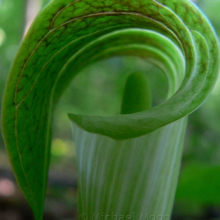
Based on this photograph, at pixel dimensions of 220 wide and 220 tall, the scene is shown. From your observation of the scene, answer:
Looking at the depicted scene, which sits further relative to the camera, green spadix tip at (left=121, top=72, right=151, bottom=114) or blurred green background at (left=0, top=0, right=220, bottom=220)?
blurred green background at (left=0, top=0, right=220, bottom=220)

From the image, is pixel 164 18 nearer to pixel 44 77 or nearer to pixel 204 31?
pixel 204 31

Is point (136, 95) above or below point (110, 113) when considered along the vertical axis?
below

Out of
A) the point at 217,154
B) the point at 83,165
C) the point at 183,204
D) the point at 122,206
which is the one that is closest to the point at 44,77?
the point at 83,165

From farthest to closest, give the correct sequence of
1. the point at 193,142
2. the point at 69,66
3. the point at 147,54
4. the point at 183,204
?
the point at 193,142, the point at 183,204, the point at 147,54, the point at 69,66

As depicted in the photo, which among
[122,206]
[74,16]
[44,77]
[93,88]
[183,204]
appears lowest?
[183,204]

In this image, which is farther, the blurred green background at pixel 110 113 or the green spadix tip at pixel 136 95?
the blurred green background at pixel 110 113

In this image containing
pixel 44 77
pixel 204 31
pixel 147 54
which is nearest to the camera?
pixel 204 31

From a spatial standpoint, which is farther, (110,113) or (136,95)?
(110,113)

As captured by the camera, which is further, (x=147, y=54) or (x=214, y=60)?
(x=147, y=54)
